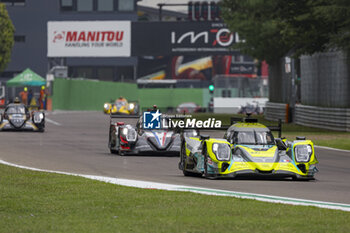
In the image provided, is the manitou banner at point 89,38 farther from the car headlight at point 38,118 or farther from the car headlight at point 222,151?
the car headlight at point 222,151

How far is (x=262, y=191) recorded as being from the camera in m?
15.2

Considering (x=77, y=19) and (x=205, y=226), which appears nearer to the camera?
(x=205, y=226)

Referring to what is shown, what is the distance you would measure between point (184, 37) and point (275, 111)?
38691mm

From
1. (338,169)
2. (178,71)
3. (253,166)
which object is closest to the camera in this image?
(253,166)

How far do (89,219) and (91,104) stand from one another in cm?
7565

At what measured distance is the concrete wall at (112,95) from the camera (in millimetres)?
83438

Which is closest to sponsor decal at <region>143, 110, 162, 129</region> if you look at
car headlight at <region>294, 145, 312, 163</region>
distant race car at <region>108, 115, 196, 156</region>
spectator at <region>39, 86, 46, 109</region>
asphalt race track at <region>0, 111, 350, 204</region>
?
distant race car at <region>108, 115, 196, 156</region>

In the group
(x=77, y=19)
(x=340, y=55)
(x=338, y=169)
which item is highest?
(x=77, y=19)

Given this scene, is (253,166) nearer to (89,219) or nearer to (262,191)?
(262,191)

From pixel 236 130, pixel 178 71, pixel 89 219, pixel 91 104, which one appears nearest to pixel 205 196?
pixel 89 219

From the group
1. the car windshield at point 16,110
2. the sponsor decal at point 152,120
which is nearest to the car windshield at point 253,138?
the sponsor decal at point 152,120

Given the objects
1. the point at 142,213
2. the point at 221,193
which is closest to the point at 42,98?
the point at 221,193

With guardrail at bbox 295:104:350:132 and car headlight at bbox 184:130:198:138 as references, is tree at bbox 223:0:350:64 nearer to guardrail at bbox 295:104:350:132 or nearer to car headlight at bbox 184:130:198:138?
guardrail at bbox 295:104:350:132

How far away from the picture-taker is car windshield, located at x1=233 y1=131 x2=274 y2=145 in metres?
17.8
